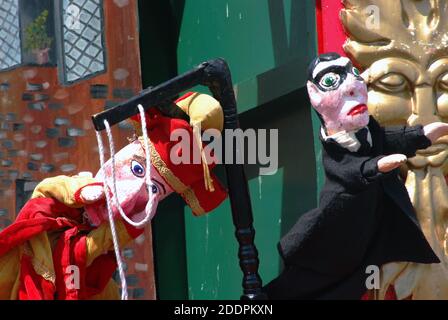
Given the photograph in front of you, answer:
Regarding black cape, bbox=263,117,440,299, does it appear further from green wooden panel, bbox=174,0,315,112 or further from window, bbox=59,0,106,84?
window, bbox=59,0,106,84

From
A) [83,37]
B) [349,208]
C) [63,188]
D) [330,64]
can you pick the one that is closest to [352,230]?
[349,208]

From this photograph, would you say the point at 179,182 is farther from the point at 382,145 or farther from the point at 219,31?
the point at 219,31

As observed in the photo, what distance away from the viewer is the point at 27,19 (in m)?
3.13

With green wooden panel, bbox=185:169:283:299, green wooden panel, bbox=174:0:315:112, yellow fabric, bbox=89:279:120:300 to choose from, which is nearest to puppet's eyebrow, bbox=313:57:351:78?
green wooden panel, bbox=174:0:315:112

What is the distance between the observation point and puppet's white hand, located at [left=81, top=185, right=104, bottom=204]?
8.93ft

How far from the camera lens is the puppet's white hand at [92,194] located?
2.72 meters

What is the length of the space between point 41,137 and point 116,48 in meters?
0.25

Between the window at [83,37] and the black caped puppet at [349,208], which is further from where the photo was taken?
the window at [83,37]

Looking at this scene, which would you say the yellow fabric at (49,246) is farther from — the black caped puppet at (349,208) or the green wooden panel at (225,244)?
the green wooden panel at (225,244)

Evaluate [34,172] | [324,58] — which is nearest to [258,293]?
[324,58]

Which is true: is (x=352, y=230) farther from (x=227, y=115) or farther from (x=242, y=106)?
(x=242, y=106)

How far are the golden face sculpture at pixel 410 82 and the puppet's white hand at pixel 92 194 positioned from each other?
1.75 feet

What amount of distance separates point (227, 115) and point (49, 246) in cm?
41

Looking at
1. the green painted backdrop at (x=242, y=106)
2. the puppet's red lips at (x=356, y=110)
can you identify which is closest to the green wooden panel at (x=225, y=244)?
the green painted backdrop at (x=242, y=106)
